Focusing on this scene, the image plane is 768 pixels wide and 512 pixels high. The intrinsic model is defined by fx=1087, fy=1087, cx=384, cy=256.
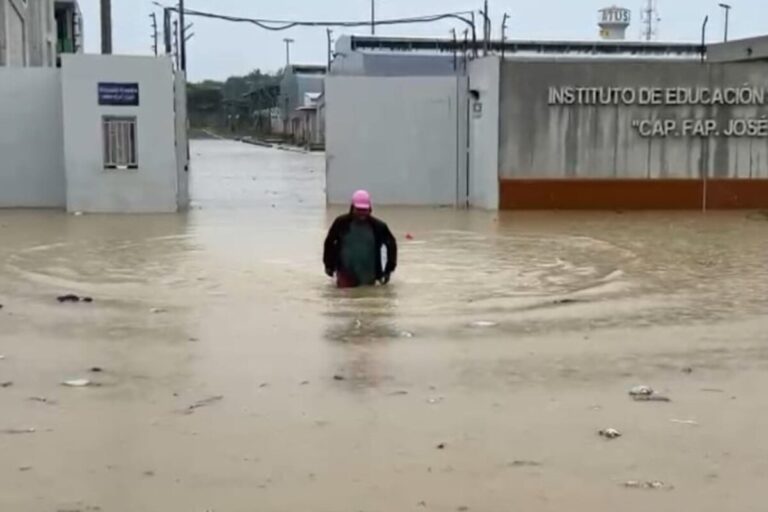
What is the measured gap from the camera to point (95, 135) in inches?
821

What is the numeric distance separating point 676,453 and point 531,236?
442 inches

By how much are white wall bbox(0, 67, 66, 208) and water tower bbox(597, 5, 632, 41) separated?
6262cm

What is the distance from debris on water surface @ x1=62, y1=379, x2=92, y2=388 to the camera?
7355 mm

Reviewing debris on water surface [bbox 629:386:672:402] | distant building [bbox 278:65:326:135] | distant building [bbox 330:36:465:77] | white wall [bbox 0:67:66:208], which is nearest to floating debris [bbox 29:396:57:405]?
debris on water surface [bbox 629:386:672:402]

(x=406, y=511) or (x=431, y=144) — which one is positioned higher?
(x=431, y=144)

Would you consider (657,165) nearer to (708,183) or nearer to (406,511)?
(708,183)

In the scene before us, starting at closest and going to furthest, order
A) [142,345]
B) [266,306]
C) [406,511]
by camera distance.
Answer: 1. [406,511]
2. [142,345]
3. [266,306]

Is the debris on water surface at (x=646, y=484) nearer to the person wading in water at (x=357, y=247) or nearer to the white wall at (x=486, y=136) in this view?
the person wading in water at (x=357, y=247)

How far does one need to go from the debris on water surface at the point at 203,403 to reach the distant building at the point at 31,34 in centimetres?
2550

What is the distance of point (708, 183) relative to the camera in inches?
875

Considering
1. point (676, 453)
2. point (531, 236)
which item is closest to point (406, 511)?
point (676, 453)

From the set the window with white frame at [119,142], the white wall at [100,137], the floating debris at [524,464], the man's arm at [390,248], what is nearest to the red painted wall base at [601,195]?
the white wall at [100,137]

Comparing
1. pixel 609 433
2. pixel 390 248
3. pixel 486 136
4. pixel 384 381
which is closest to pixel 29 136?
pixel 486 136

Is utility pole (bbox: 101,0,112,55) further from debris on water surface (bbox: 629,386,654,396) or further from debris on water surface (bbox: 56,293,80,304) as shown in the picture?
debris on water surface (bbox: 629,386,654,396)
